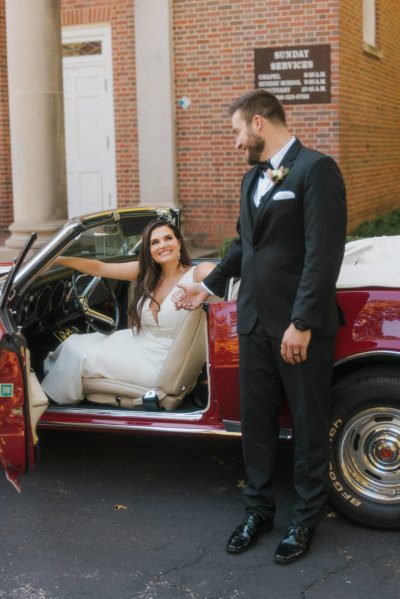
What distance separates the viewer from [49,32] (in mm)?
10539

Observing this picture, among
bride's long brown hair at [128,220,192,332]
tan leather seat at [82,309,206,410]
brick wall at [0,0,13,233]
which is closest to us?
tan leather seat at [82,309,206,410]

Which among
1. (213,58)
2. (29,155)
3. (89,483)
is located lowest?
(89,483)

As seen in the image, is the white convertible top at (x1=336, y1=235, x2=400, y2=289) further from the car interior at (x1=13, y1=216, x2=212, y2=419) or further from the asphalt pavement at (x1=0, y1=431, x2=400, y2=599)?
the asphalt pavement at (x1=0, y1=431, x2=400, y2=599)

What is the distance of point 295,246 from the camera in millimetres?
3807

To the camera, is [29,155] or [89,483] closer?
[89,483]

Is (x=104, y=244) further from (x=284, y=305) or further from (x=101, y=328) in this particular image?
(x=284, y=305)

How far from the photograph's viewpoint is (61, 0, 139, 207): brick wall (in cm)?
1326

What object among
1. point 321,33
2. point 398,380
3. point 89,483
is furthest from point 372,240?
point 321,33

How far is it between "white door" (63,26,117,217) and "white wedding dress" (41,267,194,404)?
359 inches

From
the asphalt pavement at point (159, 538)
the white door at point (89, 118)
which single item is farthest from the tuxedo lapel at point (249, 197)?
the white door at point (89, 118)

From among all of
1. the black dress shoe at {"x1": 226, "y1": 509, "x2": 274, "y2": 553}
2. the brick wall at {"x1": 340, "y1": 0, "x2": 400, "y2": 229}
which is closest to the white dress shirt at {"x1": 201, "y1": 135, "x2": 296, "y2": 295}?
the black dress shoe at {"x1": 226, "y1": 509, "x2": 274, "y2": 553}

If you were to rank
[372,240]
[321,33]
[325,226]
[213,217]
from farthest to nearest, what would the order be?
[213,217] < [321,33] < [372,240] < [325,226]

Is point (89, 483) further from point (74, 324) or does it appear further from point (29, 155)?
point (29, 155)

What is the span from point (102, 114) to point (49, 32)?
324 cm
